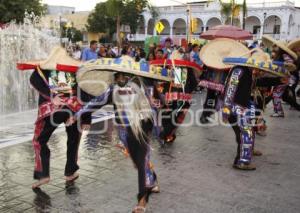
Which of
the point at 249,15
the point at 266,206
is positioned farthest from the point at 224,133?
the point at 249,15

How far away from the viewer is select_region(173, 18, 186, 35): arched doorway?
59656 mm

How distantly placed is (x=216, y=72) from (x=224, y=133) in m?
1.39

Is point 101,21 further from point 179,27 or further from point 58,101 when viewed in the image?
point 58,101

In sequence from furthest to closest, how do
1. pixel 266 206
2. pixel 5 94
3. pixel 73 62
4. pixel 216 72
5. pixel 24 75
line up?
pixel 24 75
pixel 5 94
pixel 216 72
pixel 73 62
pixel 266 206

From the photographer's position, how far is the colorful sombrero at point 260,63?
18.2 feet

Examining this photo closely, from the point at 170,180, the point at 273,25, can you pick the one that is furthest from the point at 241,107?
the point at 273,25

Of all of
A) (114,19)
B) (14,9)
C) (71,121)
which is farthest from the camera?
(114,19)

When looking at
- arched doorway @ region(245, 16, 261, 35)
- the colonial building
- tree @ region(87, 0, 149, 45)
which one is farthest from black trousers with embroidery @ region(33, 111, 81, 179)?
arched doorway @ region(245, 16, 261, 35)

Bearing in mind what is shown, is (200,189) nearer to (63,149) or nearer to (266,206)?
(266,206)

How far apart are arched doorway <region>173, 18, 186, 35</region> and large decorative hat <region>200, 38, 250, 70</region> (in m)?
53.6

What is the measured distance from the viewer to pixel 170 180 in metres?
5.35

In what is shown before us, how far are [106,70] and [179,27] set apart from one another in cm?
5758

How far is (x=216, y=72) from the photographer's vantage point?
7.81 meters

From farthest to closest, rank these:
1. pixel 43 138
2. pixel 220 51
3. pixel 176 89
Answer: pixel 176 89
pixel 220 51
pixel 43 138
